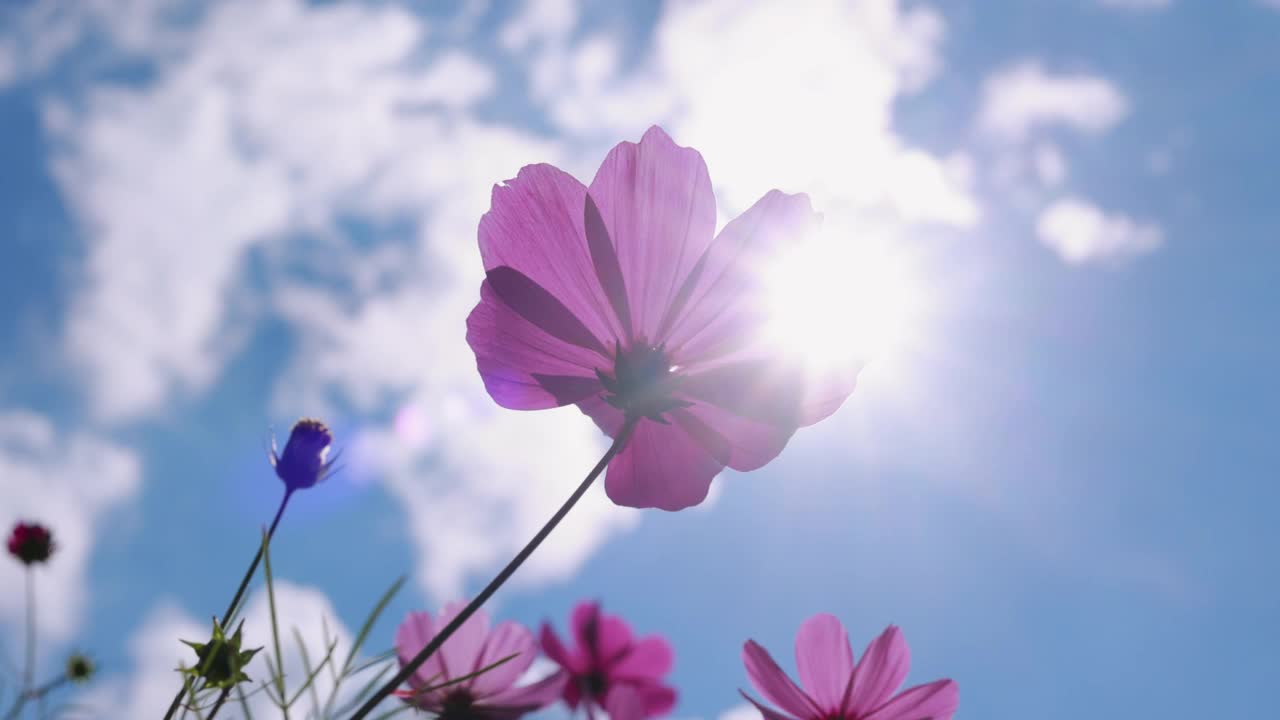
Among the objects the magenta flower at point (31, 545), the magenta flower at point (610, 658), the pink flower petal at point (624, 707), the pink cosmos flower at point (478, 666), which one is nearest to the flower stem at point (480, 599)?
the pink flower petal at point (624, 707)

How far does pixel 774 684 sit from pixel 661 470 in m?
0.31

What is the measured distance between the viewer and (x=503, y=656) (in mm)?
1058

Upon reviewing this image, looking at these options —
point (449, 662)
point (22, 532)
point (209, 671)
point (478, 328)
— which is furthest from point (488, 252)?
point (22, 532)

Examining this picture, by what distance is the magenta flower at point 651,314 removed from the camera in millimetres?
729

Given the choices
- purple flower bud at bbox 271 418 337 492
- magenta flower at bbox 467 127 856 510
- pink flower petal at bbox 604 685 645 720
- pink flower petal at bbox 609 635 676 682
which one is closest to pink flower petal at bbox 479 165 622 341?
magenta flower at bbox 467 127 856 510

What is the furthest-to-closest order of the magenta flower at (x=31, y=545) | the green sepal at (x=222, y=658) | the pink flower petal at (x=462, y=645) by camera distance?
the magenta flower at (x=31, y=545), the pink flower petal at (x=462, y=645), the green sepal at (x=222, y=658)

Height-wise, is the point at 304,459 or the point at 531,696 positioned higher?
the point at 304,459

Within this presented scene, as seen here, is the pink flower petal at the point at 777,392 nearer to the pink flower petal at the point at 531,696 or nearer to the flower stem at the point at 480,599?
the flower stem at the point at 480,599

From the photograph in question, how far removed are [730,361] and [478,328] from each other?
0.72 ft

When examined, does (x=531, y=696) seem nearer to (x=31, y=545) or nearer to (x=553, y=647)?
(x=553, y=647)

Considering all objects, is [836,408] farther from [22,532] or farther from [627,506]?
[22,532]

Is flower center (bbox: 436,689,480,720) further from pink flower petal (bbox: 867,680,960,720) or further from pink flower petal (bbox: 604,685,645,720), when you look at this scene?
pink flower petal (bbox: 867,680,960,720)

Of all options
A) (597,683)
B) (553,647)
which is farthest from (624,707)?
(597,683)

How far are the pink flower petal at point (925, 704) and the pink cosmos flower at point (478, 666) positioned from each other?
13.7 inches
